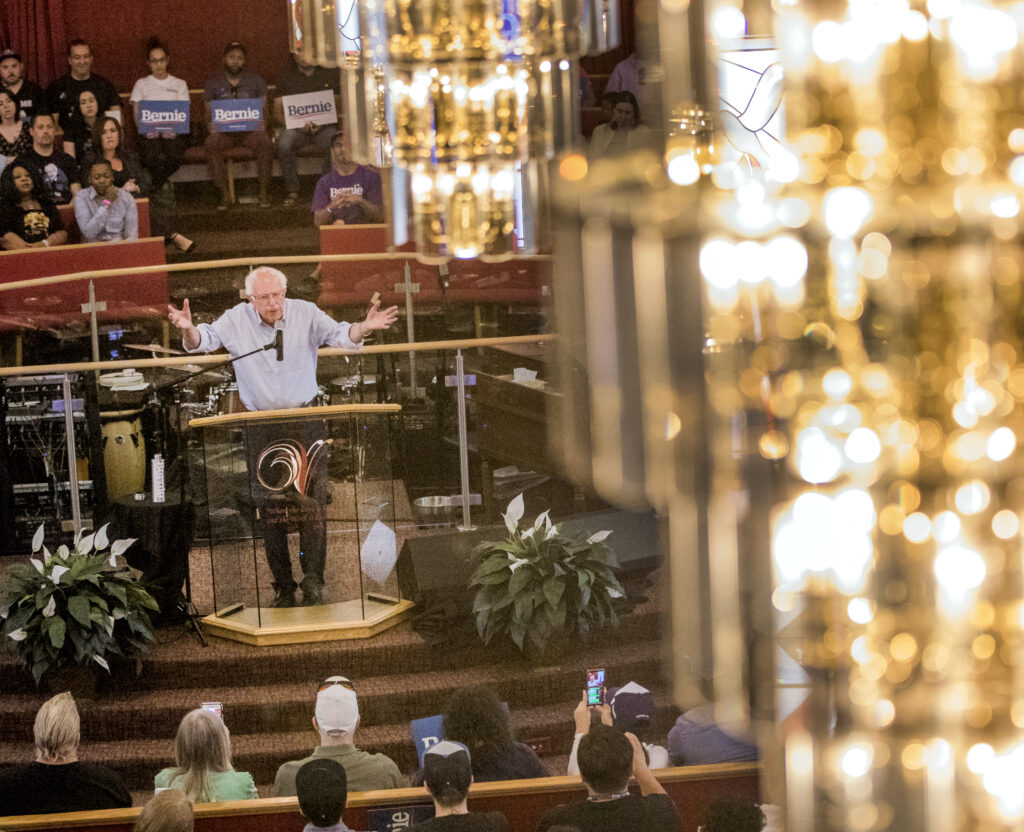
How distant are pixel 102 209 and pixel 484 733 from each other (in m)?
5.53

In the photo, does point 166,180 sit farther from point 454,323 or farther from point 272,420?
point 272,420

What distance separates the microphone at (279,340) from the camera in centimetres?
601

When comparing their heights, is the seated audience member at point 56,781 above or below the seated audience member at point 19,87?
below

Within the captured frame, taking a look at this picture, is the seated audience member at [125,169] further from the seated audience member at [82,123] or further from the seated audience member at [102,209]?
the seated audience member at [82,123]

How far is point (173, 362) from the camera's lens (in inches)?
262

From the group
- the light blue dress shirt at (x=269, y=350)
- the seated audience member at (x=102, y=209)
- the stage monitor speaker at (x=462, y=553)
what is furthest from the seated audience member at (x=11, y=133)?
the stage monitor speaker at (x=462, y=553)


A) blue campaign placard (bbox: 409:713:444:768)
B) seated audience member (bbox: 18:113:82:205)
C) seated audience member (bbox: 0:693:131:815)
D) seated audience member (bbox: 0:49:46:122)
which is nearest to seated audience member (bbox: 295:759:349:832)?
blue campaign placard (bbox: 409:713:444:768)

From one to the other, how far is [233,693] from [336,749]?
5.43ft

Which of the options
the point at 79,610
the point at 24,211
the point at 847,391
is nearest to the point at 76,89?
the point at 24,211

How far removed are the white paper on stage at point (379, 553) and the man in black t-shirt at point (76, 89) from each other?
4935 mm

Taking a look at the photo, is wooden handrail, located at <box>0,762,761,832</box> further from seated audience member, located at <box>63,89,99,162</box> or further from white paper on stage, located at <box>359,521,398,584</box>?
seated audience member, located at <box>63,89,99,162</box>

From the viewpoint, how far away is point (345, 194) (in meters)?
8.44

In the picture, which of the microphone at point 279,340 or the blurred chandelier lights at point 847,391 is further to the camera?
the microphone at point 279,340

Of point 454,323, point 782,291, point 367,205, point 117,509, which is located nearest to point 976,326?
point 782,291
